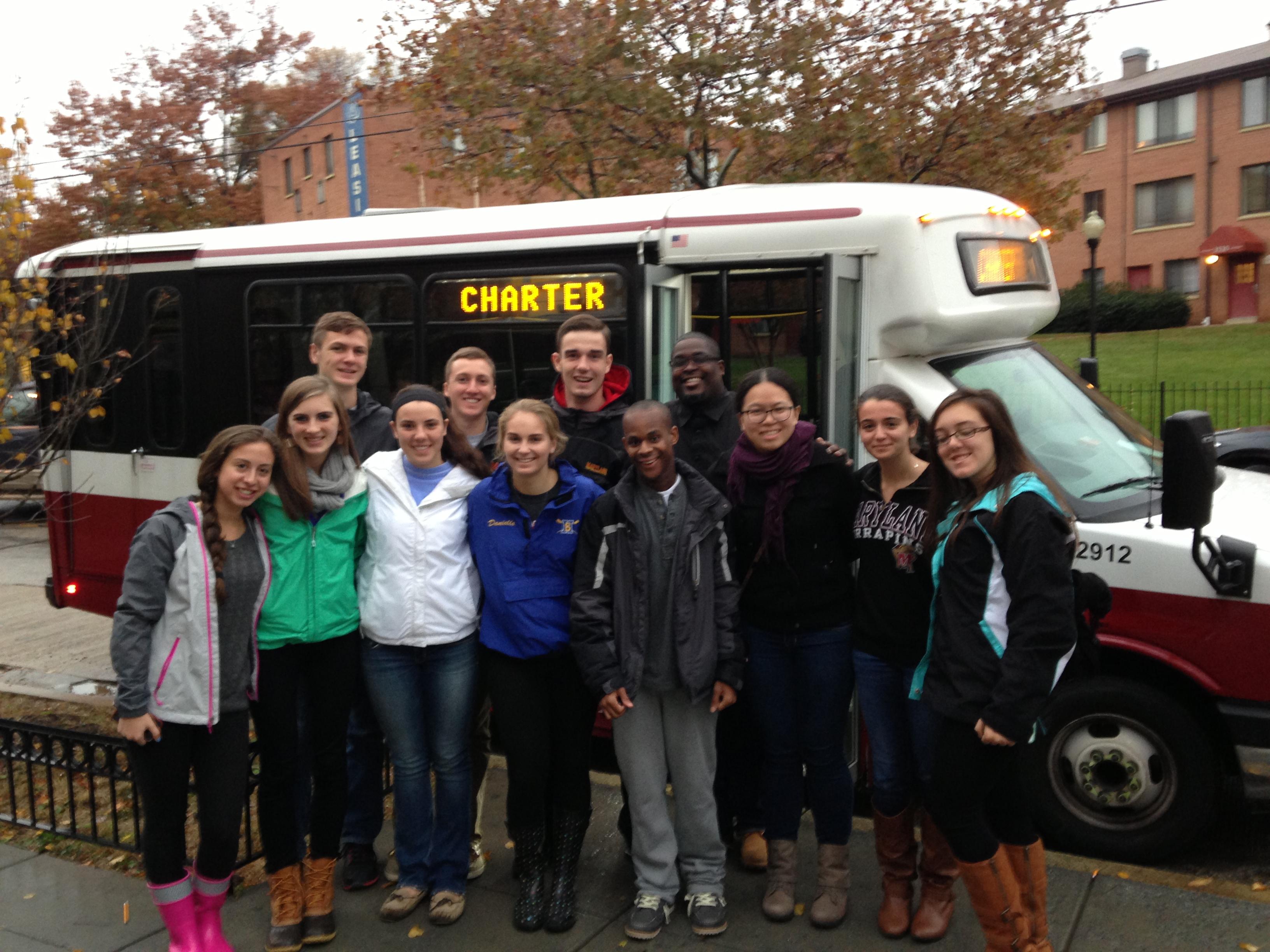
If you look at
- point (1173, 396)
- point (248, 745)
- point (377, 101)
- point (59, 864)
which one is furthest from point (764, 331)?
point (1173, 396)

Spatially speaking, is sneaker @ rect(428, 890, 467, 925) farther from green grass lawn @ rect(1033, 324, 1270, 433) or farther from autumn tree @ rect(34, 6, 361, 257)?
autumn tree @ rect(34, 6, 361, 257)

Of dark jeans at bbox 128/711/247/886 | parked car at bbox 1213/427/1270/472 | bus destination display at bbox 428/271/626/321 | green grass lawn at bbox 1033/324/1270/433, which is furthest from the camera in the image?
green grass lawn at bbox 1033/324/1270/433

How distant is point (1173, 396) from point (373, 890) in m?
19.3

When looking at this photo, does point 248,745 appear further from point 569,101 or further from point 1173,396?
point 1173,396

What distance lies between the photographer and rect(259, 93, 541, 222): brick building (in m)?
26.0

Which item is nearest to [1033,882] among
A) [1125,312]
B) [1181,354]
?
[1181,354]

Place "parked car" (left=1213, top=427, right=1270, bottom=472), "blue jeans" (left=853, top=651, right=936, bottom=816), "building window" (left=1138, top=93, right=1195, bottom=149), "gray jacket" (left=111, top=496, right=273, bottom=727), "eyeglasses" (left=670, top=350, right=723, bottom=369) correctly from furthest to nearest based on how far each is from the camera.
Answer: "building window" (left=1138, top=93, right=1195, bottom=149)
"parked car" (left=1213, top=427, right=1270, bottom=472)
"eyeglasses" (left=670, top=350, right=723, bottom=369)
"blue jeans" (left=853, top=651, right=936, bottom=816)
"gray jacket" (left=111, top=496, right=273, bottom=727)

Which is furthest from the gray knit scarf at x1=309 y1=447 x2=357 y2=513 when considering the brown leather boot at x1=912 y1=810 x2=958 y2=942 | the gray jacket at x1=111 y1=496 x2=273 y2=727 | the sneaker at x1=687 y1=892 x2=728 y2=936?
the brown leather boot at x1=912 y1=810 x2=958 y2=942

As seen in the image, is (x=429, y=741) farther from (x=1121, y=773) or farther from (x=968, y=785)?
(x=1121, y=773)

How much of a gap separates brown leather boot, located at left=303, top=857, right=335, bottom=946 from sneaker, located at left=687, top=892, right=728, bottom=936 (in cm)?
128

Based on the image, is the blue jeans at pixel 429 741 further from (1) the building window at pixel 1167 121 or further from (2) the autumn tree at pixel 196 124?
(1) the building window at pixel 1167 121

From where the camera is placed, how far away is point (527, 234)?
580cm

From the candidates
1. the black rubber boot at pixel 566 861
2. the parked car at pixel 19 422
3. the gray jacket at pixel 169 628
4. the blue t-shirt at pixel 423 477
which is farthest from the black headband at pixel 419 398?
the parked car at pixel 19 422

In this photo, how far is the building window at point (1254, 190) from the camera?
32.3 m
